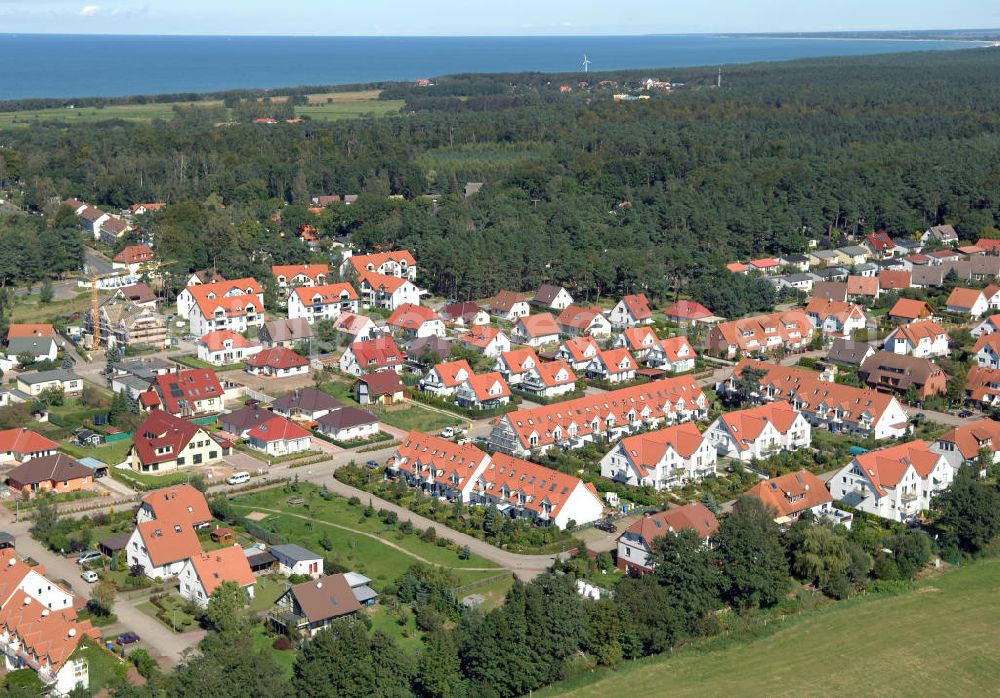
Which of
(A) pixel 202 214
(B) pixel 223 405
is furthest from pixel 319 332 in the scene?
(A) pixel 202 214

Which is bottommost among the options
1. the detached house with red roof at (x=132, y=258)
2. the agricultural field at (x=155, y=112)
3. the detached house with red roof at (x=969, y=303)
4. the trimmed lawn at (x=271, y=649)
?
the detached house with red roof at (x=969, y=303)

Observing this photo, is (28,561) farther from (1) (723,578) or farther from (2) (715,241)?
(2) (715,241)

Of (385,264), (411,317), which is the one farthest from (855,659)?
(385,264)

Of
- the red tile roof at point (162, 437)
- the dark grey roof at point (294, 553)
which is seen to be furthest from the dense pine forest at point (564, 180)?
the dark grey roof at point (294, 553)

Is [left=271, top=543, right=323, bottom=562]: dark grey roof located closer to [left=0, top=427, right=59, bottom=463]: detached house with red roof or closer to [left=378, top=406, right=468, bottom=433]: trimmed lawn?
[left=0, top=427, right=59, bottom=463]: detached house with red roof

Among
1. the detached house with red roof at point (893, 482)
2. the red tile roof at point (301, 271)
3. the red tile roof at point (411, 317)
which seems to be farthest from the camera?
the red tile roof at point (301, 271)

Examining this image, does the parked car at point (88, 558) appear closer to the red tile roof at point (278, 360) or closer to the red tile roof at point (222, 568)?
the red tile roof at point (222, 568)
